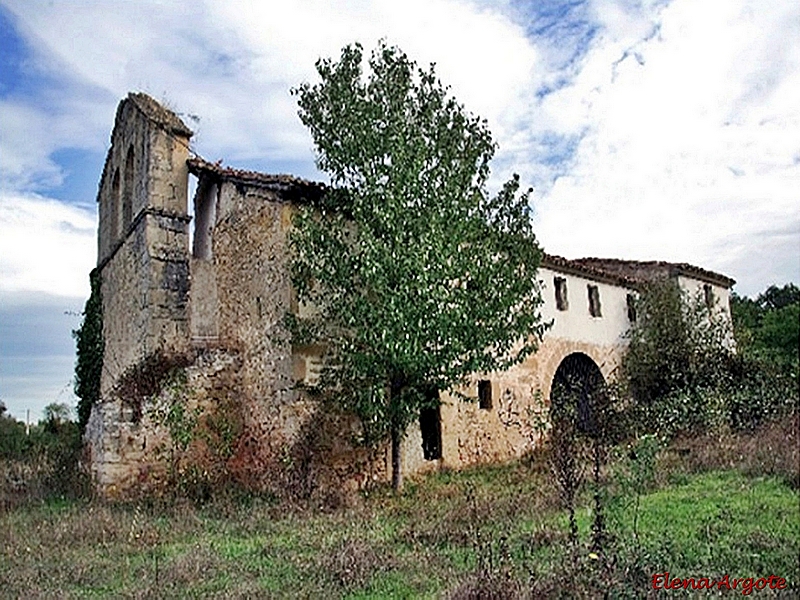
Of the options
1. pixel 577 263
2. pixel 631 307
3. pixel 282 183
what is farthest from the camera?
pixel 631 307

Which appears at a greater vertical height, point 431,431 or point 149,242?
point 149,242

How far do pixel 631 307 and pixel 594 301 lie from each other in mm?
1985

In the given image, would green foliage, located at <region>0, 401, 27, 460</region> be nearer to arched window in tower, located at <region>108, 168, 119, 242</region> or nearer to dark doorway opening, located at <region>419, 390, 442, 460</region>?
arched window in tower, located at <region>108, 168, 119, 242</region>

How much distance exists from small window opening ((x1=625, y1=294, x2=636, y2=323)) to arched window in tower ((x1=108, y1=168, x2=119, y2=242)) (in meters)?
Answer: 15.3

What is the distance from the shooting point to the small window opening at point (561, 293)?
68.2 feet

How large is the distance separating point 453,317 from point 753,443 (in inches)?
198

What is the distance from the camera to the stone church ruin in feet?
44.4

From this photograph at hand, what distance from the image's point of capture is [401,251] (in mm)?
12445

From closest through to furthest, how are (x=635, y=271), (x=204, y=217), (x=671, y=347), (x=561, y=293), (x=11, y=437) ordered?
(x=204, y=217), (x=11, y=437), (x=561, y=293), (x=671, y=347), (x=635, y=271)

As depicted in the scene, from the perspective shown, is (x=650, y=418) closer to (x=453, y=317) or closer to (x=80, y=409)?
(x=453, y=317)

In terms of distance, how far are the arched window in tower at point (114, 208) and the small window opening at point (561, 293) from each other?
11865 millimetres

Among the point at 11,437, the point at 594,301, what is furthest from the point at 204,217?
the point at 594,301

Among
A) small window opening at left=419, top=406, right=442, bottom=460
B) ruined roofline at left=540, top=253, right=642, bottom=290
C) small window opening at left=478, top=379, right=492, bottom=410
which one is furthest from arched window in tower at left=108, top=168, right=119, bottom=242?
ruined roofline at left=540, top=253, right=642, bottom=290

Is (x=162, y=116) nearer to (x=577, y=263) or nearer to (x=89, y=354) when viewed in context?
(x=89, y=354)
